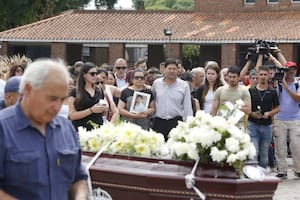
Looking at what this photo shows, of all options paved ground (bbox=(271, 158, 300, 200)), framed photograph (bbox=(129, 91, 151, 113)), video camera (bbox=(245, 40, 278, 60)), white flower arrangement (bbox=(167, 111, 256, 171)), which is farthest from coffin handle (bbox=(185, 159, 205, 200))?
video camera (bbox=(245, 40, 278, 60))

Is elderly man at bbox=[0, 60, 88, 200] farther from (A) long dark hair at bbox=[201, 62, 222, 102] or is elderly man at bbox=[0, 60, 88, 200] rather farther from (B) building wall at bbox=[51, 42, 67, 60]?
(B) building wall at bbox=[51, 42, 67, 60]

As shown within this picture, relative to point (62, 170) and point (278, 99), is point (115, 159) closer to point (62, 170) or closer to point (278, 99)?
point (62, 170)

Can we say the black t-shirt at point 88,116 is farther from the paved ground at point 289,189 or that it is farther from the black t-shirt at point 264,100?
the black t-shirt at point 264,100

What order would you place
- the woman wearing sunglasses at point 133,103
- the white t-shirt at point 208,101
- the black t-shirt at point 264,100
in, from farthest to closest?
the black t-shirt at point 264,100
the white t-shirt at point 208,101
the woman wearing sunglasses at point 133,103

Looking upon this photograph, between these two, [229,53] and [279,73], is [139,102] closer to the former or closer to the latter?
[279,73]

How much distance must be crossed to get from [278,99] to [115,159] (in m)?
6.28

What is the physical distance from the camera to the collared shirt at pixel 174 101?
10.5 m

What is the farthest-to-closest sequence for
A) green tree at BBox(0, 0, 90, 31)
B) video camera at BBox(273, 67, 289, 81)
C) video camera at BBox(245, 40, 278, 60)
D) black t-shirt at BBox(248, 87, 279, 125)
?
green tree at BBox(0, 0, 90, 31), video camera at BBox(245, 40, 278, 60), video camera at BBox(273, 67, 289, 81), black t-shirt at BBox(248, 87, 279, 125)

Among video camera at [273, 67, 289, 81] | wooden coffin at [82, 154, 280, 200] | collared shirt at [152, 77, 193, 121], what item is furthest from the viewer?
video camera at [273, 67, 289, 81]

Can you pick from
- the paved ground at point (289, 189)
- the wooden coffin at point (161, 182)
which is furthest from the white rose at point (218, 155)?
the paved ground at point (289, 189)

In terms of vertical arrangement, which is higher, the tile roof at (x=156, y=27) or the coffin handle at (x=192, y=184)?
the coffin handle at (x=192, y=184)

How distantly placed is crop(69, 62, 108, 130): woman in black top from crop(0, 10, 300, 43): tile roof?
29.6 meters

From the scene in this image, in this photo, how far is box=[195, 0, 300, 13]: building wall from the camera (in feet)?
143

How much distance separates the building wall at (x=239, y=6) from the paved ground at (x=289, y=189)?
31.2 metres
